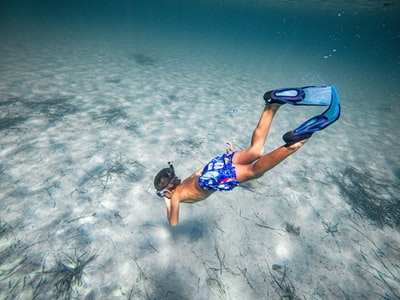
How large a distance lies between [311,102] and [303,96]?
160 millimetres

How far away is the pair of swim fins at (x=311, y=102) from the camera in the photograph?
2.82 m

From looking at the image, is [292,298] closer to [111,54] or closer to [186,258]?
[186,258]

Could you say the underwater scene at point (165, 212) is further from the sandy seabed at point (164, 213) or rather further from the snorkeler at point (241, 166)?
the snorkeler at point (241, 166)

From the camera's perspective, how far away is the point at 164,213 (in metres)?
4.54

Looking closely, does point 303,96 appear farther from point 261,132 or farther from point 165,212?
point 165,212

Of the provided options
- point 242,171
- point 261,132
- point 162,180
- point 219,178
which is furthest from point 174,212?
point 261,132

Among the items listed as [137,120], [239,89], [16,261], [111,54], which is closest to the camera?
[16,261]

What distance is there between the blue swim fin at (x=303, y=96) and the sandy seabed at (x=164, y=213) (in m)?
2.82

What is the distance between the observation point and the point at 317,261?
4.09 metres

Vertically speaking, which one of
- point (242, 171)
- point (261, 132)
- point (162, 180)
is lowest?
point (162, 180)

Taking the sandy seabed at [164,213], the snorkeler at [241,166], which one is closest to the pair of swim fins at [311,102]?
the snorkeler at [241,166]

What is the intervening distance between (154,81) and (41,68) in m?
6.68

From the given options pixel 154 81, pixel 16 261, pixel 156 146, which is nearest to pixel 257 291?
pixel 16 261

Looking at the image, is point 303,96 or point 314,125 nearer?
point 314,125
